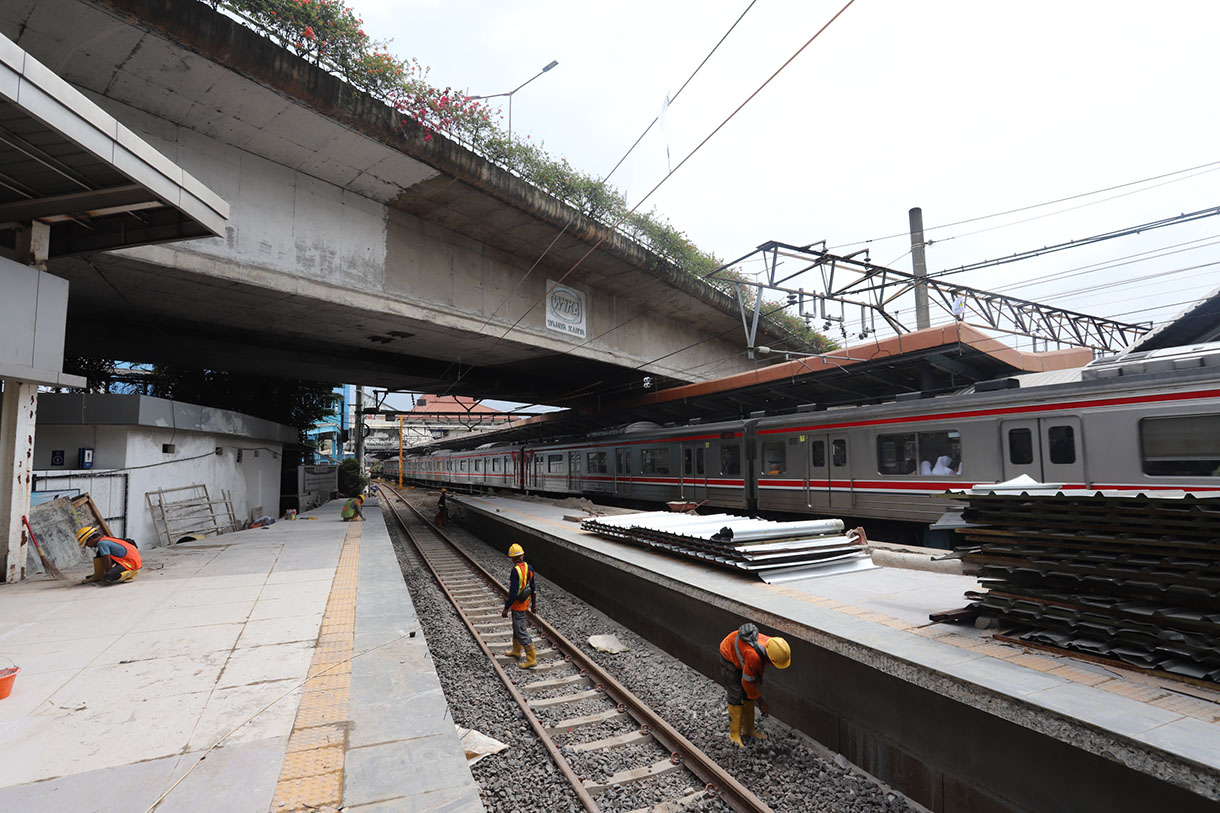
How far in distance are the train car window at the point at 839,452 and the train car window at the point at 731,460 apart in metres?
2.76

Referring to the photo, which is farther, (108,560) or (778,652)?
(108,560)

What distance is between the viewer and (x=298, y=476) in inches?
957

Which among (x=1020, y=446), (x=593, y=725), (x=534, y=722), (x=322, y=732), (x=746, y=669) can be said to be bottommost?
(x=593, y=725)

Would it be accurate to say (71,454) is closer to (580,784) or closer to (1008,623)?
(580,784)

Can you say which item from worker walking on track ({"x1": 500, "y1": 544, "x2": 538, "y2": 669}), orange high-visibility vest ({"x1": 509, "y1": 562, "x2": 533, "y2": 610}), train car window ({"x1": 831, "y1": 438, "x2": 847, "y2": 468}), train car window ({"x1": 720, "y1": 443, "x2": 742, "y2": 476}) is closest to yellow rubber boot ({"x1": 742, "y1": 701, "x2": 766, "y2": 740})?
worker walking on track ({"x1": 500, "y1": 544, "x2": 538, "y2": 669})

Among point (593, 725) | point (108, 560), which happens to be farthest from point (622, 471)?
point (593, 725)

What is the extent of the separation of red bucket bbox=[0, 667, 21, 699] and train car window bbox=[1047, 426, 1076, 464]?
39.4ft

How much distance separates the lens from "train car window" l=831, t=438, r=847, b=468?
11758mm

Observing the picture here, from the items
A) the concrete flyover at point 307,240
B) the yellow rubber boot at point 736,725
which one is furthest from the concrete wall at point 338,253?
the yellow rubber boot at point 736,725

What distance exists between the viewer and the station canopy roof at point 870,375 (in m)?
11.7

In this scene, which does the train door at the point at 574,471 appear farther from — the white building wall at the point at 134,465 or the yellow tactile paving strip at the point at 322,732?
the yellow tactile paving strip at the point at 322,732

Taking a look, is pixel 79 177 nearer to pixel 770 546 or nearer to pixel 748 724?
pixel 770 546

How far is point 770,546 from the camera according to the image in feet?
23.5

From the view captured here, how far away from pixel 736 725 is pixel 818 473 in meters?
7.99
